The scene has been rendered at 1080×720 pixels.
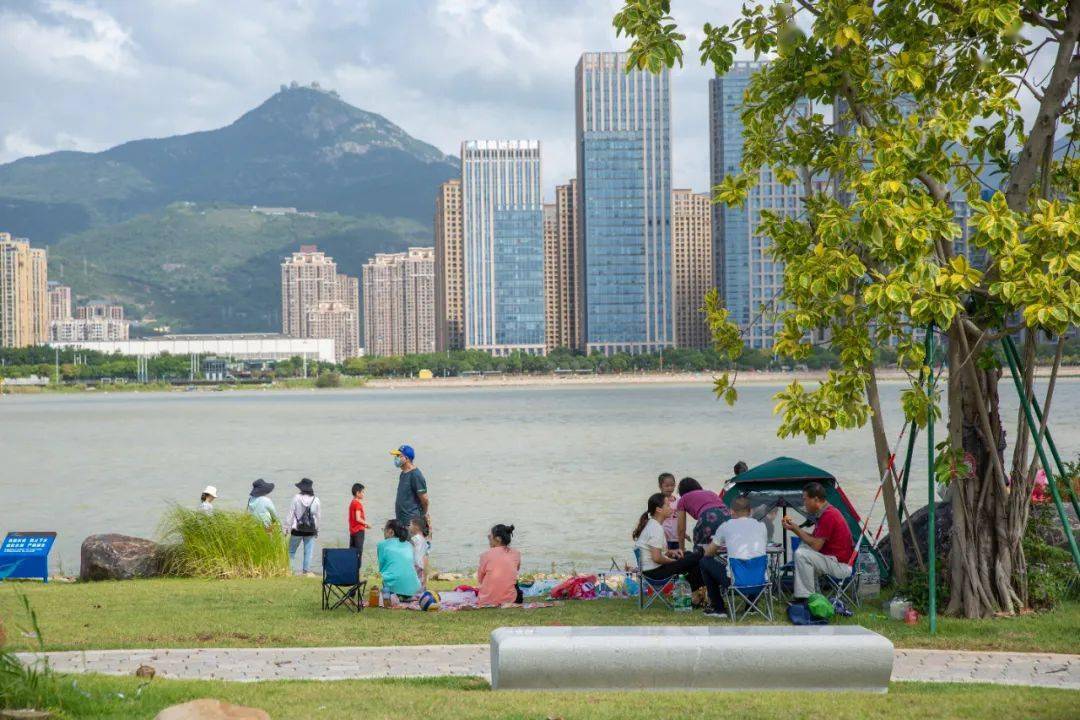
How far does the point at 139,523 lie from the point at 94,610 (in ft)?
58.6

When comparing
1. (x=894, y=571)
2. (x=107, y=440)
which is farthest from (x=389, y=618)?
(x=107, y=440)

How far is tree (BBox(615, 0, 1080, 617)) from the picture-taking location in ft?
32.0

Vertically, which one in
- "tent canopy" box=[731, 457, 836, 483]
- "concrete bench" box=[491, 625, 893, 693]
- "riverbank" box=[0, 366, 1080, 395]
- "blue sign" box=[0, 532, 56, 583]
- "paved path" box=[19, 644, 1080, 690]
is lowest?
"riverbank" box=[0, 366, 1080, 395]

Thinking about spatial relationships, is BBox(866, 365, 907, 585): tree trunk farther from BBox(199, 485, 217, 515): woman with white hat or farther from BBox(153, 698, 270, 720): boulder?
BBox(199, 485, 217, 515): woman with white hat

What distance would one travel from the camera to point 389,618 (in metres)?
11.8

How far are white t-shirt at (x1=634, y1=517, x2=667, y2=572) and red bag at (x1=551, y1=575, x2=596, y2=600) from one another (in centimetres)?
113

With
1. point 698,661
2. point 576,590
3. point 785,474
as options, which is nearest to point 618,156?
point 785,474

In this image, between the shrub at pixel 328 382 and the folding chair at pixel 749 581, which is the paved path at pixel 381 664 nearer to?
the folding chair at pixel 749 581

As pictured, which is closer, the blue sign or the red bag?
the red bag

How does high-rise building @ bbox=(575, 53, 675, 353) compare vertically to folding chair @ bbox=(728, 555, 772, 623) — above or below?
above

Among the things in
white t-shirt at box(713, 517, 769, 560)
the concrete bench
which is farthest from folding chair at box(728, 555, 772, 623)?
the concrete bench

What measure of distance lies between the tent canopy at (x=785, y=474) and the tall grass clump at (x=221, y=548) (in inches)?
256

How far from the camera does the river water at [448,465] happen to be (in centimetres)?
2697

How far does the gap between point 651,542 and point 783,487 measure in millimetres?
2324
